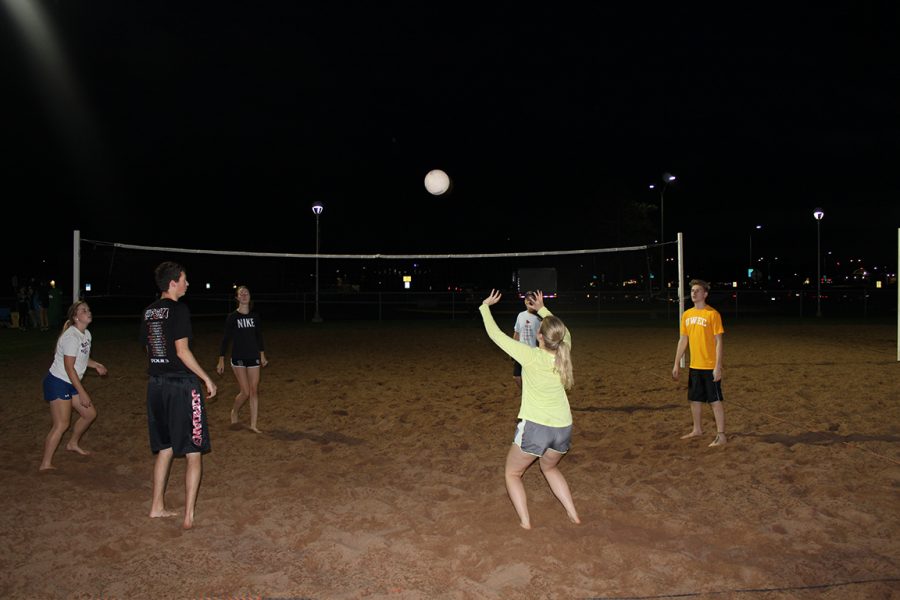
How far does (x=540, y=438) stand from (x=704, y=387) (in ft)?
10.5

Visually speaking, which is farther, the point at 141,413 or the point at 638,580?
the point at 141,413

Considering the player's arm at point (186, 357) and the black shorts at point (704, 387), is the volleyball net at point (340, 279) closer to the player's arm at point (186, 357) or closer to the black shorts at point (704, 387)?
the black shorts at point (704, 387)

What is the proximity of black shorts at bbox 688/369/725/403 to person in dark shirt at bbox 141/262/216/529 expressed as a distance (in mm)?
4748

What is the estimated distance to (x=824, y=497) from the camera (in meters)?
4.85

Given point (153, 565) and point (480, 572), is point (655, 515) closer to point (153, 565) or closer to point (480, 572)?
point (480, 572)

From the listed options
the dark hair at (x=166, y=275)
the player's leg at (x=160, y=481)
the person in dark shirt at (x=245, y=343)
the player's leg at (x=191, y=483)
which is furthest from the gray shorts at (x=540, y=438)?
the person in dark shirt at (x=245, y=343)

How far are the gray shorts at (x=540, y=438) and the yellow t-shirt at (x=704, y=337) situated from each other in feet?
9.81

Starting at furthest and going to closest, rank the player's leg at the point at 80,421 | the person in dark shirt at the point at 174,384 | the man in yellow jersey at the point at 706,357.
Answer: the man in yellow jersey at the point at 706,357, the player's leg at the point at 80,421, the person in dark shirt at the point at 174,384

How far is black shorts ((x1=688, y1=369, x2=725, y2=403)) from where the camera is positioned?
20.9 ft

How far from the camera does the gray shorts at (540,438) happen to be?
397 centimetres

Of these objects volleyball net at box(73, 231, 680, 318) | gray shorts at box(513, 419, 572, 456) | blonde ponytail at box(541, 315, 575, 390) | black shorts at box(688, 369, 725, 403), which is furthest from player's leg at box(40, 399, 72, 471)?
volleyball net at box(73, 231, 680, 318)

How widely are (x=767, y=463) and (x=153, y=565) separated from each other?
515cm

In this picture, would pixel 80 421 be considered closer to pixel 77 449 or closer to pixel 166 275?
pixel 77 449

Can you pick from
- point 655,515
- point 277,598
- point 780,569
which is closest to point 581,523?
point 655,515
